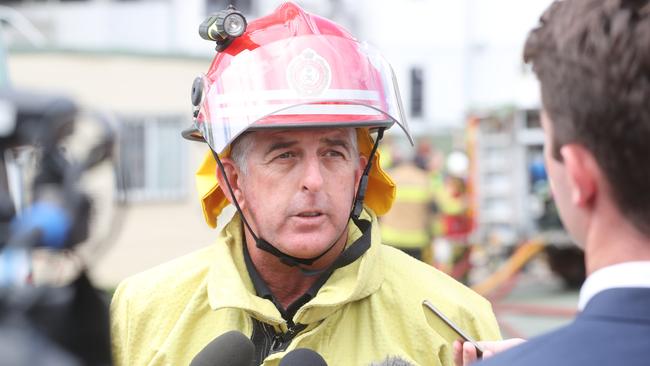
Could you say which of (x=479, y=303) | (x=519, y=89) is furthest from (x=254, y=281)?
(x=519, y=89)

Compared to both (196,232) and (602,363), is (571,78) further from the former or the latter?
(196,232)

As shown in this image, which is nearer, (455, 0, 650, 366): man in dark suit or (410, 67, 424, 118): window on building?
(455, 0, 650, 366): man in dark suit

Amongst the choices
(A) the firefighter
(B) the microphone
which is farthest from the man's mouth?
(A) the firefighter

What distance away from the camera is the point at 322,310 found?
2.83 meters

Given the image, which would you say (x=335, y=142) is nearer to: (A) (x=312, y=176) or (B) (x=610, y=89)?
(A) (x=312, y=176)

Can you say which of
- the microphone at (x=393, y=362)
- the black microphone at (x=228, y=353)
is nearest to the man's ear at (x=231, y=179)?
the black microphone at (x=228, y=353)

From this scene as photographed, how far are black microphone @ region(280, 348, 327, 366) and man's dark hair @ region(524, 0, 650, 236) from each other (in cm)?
95

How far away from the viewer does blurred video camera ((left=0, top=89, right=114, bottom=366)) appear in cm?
151

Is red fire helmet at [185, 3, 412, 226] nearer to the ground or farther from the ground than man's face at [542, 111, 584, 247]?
farther from the ground

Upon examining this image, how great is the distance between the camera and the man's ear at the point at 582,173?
1622 mm

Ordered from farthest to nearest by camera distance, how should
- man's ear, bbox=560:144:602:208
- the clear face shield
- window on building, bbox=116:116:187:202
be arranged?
window on building, bbox=116:116:187:202 < the clear face shield < man's ear, bbox=560:144:602:208

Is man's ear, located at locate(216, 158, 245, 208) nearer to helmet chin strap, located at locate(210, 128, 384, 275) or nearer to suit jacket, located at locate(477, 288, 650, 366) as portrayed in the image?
helmet chin strap, located at locate(210, 128, 384, 275)

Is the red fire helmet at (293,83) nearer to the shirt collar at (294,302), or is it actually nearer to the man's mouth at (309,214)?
the man's mouth at (309,214)

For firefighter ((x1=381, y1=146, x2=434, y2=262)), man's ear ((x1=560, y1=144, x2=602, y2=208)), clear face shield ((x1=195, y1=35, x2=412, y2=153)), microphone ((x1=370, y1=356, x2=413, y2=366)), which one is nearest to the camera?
man's ear ((x1=560, y1=144, x2=602, y2=208))
